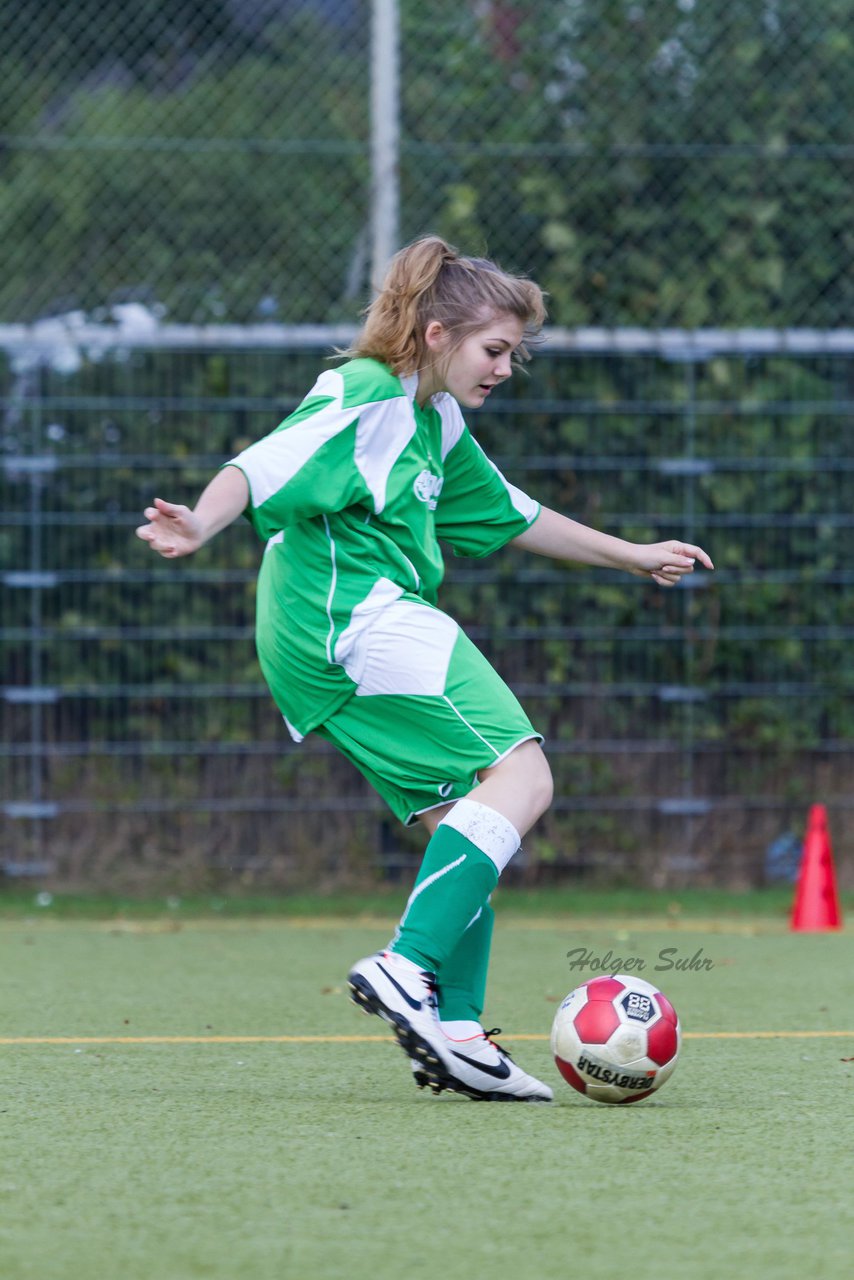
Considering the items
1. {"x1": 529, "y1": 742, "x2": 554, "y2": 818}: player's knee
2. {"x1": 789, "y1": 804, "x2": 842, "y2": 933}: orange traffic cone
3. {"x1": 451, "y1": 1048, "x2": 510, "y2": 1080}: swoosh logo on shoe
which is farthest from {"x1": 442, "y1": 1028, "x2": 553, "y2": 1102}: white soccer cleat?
{"x1": 789, "y1": 804, "x2": 842, "y2": 933}: orange traffic cone

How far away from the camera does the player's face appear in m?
3.71

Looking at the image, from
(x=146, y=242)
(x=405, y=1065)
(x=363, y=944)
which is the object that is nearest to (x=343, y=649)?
(x=405, y=1065)

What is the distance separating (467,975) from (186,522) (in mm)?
1057

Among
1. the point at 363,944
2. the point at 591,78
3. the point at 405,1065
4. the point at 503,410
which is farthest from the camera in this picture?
the point at 591,78

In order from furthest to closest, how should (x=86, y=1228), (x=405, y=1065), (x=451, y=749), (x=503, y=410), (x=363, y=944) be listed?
(x=503, y=410)
(x=363, y=944)
(x=405, y=1065)
(x=451, y=749)
(x=86, y=1228)

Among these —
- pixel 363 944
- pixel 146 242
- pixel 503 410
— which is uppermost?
pixel 146 242

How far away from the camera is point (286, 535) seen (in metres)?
3.67

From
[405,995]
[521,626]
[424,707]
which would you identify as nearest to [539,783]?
[424,707]

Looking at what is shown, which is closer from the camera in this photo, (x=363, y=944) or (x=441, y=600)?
(x=363, y=944)

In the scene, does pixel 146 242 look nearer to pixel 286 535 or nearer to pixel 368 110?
pixel 368 110

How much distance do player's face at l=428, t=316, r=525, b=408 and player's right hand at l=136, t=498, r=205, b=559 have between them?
0.76 meters

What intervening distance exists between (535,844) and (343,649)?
13.2ft

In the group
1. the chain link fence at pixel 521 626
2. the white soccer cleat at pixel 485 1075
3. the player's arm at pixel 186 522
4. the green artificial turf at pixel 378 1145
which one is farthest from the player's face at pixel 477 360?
the chain link fence at pixel 521 626

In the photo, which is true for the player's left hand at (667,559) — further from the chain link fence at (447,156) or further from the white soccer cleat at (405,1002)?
the chain link fence at (447,156)
